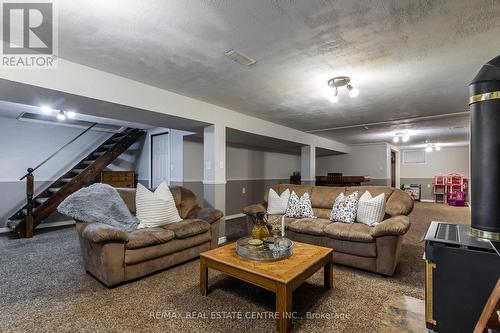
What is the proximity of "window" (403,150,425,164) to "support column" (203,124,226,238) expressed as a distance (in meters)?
9.11

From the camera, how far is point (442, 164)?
9242 mm

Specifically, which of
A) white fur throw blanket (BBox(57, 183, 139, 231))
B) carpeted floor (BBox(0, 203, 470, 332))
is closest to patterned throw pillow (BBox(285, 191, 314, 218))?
carpeted floor (BBox(0, 203, 470, 332))

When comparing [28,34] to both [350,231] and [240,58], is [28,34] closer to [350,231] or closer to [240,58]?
[240,58]

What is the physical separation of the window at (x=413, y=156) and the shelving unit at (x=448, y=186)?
3.00 feet

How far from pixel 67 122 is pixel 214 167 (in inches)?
145

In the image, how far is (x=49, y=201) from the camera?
454 cm

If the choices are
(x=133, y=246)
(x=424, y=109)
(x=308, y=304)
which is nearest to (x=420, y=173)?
(x=424, y=109)

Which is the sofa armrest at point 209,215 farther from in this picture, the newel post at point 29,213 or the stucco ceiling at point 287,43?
the newel post at point 29,213

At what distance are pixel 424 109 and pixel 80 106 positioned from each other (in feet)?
16.8

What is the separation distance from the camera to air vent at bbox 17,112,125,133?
4648 millimetres

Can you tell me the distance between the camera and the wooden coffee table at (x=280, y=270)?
1.71m

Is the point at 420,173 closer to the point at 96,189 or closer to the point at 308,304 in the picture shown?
the point at 308,304

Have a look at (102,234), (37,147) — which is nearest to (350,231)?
(102,234)

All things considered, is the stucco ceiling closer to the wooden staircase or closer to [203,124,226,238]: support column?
[203,124,226,238]: support column
